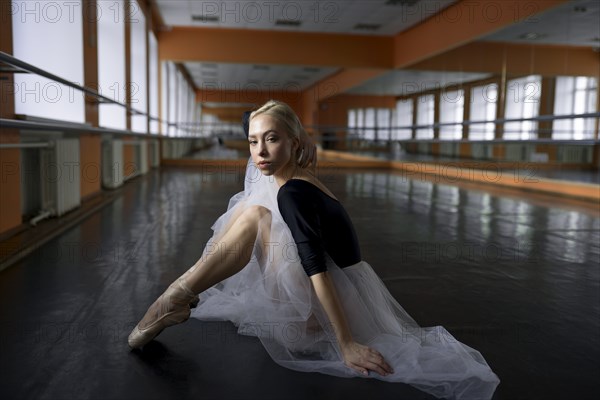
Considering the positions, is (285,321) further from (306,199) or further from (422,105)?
(422,105)

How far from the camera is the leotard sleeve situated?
4.49 feet

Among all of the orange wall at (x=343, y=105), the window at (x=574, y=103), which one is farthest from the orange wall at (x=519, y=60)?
the orange wall at (x=343, y=105)

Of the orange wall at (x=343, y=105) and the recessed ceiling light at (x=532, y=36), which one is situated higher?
the recessed ceiling light at (x=532, y=36)

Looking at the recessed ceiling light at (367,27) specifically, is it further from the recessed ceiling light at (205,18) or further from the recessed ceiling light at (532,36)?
the recessed ceiling light at (532,36)

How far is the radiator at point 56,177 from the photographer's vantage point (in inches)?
140

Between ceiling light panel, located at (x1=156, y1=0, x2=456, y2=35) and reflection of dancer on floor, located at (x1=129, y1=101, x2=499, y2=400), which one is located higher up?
ceiling light panel, located at (x1=156, y1=0, x2=456, y2=35)

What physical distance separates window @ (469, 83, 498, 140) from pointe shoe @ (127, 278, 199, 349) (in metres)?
7.89

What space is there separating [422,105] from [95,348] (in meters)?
11.4

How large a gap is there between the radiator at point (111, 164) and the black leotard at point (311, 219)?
4.64 m

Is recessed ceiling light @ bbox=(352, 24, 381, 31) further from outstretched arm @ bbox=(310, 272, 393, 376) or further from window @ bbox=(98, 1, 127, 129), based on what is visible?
outstretched arm @ bbox=(310, 272, 393, 376)

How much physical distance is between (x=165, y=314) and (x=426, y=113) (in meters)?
11.1

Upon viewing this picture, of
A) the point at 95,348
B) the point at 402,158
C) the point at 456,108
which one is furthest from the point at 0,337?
the point at 402,158

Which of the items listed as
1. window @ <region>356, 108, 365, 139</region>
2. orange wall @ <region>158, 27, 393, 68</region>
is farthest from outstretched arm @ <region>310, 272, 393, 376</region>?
window @ <region>356, 108, 365, 139</region>

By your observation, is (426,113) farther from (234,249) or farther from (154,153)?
(234,249)
